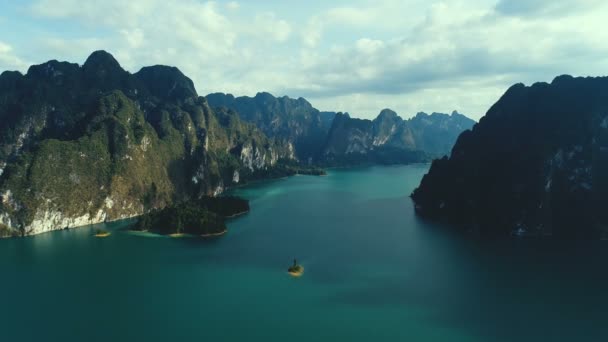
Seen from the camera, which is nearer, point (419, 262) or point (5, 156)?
point (419, 262)

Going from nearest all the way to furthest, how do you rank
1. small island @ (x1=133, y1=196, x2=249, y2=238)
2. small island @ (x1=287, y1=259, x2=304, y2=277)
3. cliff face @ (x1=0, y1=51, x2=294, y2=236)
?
1. small island @ (x1=287, y1=259, x2=304, y2=277)
2. small island @ (x1=133, y1=196, x2=249, y2=238)
3. cliff face @ (x1=0, y1=51, x2=294, y2=236)

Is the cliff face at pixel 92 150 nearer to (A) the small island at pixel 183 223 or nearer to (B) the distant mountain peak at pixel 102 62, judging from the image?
(B) the distant mountain peak at pixel 102 62

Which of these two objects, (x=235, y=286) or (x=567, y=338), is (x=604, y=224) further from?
(x=235, y=286)

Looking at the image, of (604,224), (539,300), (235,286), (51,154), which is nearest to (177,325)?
(235,286)

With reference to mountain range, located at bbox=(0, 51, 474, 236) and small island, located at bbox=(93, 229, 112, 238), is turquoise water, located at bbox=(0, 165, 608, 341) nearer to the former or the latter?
small island, located at bbox=(93, 229, 112, 238)

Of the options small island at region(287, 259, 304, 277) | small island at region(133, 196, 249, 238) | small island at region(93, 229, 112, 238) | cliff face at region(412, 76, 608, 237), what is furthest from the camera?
small island at region(133, 196, 249, 238)

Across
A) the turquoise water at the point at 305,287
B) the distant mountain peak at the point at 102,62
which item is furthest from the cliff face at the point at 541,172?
the distant mountain peak at the point at 102,62

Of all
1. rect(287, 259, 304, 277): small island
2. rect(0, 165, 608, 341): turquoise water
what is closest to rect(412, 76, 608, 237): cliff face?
rect(0, 165, 608, 341): turquoise water
